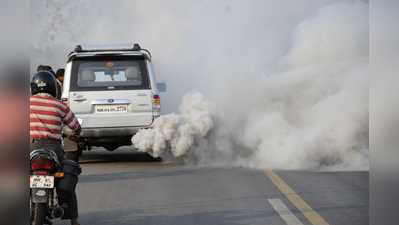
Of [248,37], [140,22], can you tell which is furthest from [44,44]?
[248,37]

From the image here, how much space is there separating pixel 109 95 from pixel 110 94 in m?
0.03

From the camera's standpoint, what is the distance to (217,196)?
7.30 meters

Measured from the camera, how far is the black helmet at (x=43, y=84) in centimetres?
496

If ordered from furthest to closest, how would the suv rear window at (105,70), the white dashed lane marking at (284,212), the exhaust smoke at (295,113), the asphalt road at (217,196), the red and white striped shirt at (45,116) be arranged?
1. the suv rear window at (105,70)
2. the exhaust smoke at (295,113)
3. the asphalt road at (217,196)
4. the white dashed lane marking at (284,212)
5. the red and white striped shirt at (45,116)

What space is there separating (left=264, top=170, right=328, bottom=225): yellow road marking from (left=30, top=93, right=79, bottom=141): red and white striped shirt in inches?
115

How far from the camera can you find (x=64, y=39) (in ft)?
107

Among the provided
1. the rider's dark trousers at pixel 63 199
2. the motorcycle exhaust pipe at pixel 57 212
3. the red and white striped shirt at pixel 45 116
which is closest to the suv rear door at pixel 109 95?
the rider's dark trousers at pixel 63 199

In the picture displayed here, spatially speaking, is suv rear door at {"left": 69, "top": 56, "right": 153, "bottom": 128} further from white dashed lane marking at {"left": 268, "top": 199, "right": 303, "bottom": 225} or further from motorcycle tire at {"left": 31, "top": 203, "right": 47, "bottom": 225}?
motorcycle tire at {"left": 31, "top": 203, "right": 47, "bottom": 225}

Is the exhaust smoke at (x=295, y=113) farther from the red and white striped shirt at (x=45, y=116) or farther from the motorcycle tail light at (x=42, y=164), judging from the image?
the motorcycle tail light at (x=42, y=164)

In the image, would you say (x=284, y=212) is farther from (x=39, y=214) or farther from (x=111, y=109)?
(x=111, y=109)

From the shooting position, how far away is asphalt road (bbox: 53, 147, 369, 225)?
6.06 meters

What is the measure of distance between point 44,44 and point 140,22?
6289mm

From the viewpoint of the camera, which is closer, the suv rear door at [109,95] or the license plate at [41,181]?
the license plate at [41,181]

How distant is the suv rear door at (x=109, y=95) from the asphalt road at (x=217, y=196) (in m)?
1.00
